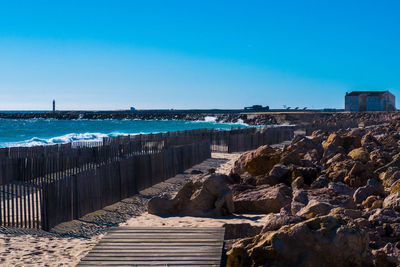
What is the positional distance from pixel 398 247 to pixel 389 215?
96cm

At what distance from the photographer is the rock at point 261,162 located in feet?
46.3

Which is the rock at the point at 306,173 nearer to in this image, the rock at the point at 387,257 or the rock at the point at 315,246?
the rock at the point at 387,257

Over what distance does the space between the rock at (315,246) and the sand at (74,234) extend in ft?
9.67

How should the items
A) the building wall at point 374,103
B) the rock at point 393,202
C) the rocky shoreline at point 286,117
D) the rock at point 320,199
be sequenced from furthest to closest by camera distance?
the building wall at point 374,103 → the rocky shoreline at point 286,117 → the rock at point 320,199 → the rock at point 393,202

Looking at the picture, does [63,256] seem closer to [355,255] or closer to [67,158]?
[355,255]

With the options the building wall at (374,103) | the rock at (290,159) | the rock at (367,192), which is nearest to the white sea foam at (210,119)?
the building wall at (374,103)

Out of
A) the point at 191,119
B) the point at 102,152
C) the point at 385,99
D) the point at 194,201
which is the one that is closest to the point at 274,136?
the point at 102,152

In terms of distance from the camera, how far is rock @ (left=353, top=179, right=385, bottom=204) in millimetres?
9336

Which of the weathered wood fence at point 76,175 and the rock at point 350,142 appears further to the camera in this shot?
the rock at point 350,142

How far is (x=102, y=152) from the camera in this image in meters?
17.3

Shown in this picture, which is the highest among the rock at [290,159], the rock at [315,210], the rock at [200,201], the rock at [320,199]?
the rock at [290,159]

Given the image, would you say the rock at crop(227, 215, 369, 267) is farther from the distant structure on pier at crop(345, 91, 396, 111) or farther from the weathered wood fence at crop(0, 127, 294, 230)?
→ the distant structure on pier at crop(345, 91, 396, 111)

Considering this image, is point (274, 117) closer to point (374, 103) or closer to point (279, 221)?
point (374, 103)

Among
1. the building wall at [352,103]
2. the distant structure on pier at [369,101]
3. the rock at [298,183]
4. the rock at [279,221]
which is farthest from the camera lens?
the building wall at [352,103]
